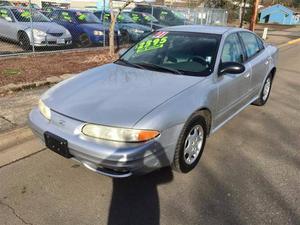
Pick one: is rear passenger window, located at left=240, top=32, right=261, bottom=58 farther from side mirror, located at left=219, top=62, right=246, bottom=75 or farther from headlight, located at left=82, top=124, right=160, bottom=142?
headlight, located at left=82, top=124, right=160, bottom=142

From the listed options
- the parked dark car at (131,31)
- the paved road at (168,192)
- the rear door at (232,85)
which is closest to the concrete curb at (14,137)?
the paved road at (168,192)

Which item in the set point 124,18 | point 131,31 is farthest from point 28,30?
point 124,18

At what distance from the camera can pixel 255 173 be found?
3695mm

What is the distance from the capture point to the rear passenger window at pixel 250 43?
4965 mm

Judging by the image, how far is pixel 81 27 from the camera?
36.9ft

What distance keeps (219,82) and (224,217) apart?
65.2 inches

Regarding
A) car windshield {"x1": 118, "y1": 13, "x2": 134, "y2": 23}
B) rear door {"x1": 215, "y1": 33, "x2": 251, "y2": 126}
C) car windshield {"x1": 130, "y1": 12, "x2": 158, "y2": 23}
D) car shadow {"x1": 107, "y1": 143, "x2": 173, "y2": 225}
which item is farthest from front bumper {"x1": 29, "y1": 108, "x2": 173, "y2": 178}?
car windshield {"x1": 130, "y1": 12, "x2": 158, "y2": 23}

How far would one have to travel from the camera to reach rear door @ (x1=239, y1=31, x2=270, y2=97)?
4977mm

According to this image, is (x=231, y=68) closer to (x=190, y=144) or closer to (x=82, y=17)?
(x=190, y=144)

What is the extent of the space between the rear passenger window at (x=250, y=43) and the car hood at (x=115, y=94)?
1613mm

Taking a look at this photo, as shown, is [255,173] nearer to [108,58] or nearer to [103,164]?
[103,164]

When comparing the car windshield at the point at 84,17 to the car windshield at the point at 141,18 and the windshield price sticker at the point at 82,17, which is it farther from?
the car windshield at the point at 141,18

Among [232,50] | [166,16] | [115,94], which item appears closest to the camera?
[115,94]

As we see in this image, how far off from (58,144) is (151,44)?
214cm
